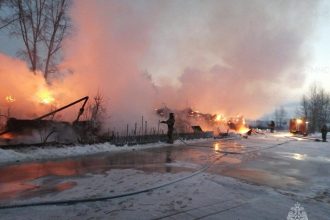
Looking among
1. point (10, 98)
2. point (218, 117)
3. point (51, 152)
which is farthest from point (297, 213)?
point (218, 117)

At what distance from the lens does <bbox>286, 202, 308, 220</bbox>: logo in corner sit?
6364 millimetres

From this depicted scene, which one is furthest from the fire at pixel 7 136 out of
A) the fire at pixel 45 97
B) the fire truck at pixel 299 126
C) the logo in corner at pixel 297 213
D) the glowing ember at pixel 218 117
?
the fire truck at pixel 299 126

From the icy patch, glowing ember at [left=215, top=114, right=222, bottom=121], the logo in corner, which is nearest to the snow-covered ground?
the logo in corner

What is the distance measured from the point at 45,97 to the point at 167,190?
12.4m

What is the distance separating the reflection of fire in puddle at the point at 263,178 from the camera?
960 cm

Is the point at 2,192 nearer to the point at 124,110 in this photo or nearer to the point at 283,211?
the point at 283,211

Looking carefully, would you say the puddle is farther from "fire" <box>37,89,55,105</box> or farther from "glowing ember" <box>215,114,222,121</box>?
"glowing ember" <box>215,114,222,121</box>

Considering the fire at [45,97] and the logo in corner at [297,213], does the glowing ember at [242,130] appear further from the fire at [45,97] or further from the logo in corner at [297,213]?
the logo in corner at [297,213]

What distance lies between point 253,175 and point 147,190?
171 inches

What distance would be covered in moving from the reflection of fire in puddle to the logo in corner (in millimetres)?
2256

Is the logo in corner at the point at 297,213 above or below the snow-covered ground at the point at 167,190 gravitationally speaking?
below

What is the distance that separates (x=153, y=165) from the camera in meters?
12.0

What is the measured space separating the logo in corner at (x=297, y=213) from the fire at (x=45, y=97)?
1445 centimetres

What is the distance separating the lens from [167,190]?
26.5 ft
